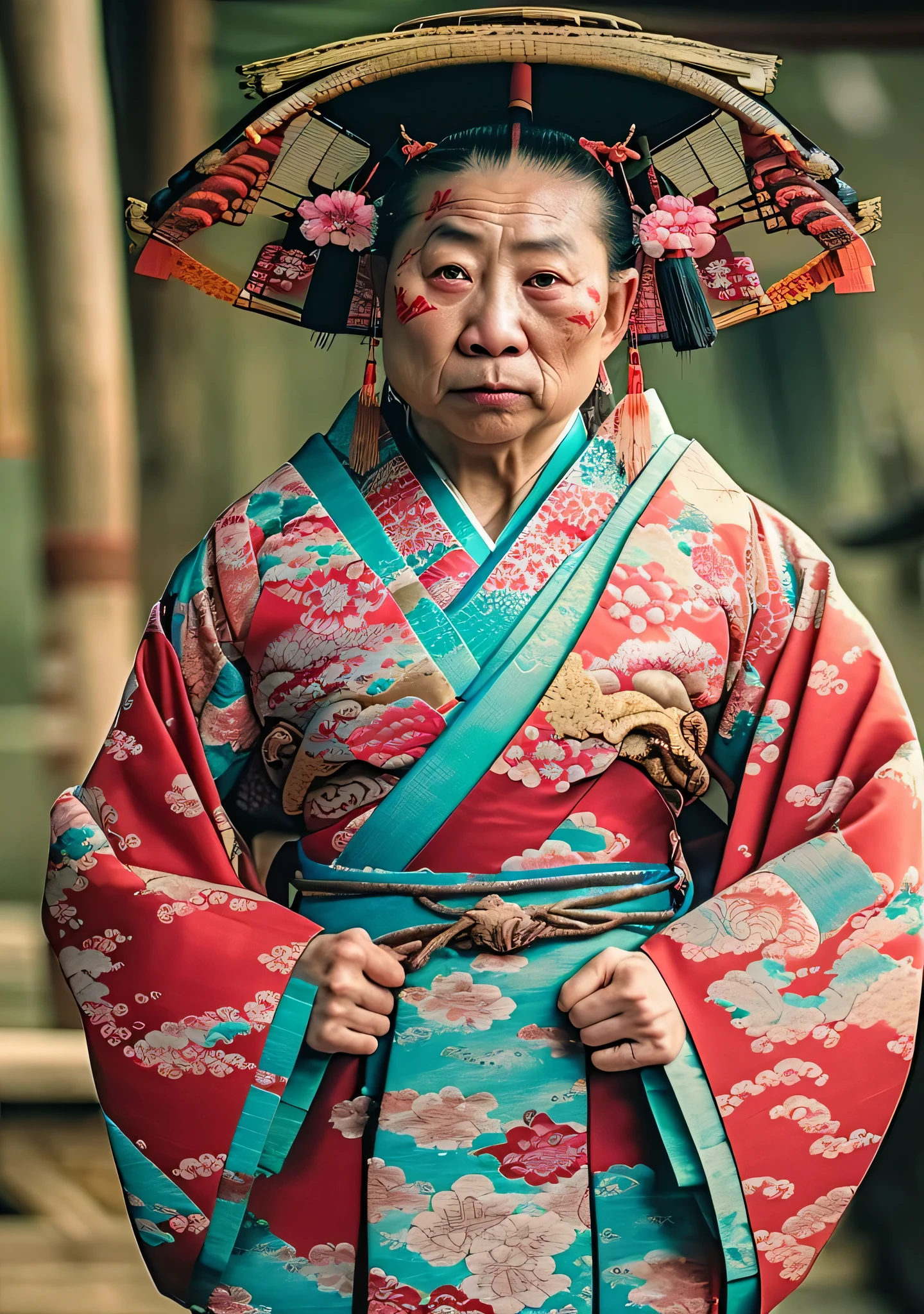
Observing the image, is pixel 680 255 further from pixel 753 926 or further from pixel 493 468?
pixel 753 926

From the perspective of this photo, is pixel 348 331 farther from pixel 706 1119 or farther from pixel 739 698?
pixel 706 1119

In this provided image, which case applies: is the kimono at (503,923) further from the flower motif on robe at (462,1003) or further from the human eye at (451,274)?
the human eye at (451,274)

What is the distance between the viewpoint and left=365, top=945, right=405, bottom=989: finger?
1.54 m

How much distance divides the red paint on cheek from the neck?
0.18 metres

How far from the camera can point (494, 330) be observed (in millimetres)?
1600

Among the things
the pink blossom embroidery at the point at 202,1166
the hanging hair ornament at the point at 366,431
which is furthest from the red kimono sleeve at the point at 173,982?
the hanging hair ornament at the point at 366,431

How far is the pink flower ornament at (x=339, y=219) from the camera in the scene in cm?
170

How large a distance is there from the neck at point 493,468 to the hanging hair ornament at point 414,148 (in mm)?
291

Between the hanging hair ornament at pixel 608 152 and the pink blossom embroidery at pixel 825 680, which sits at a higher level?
the hanging hair ornament at pixel 608 152

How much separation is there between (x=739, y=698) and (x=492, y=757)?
1.03 feet

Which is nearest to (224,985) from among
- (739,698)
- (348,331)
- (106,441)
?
(739,698)

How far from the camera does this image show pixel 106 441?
2.23m

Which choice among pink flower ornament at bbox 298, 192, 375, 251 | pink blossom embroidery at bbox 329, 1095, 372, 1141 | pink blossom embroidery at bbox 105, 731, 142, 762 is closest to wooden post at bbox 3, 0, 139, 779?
pink blossom embroidery at bbox 105, 731, 142, 762

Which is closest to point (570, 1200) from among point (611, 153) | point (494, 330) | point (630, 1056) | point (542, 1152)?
point (542, 1152)
